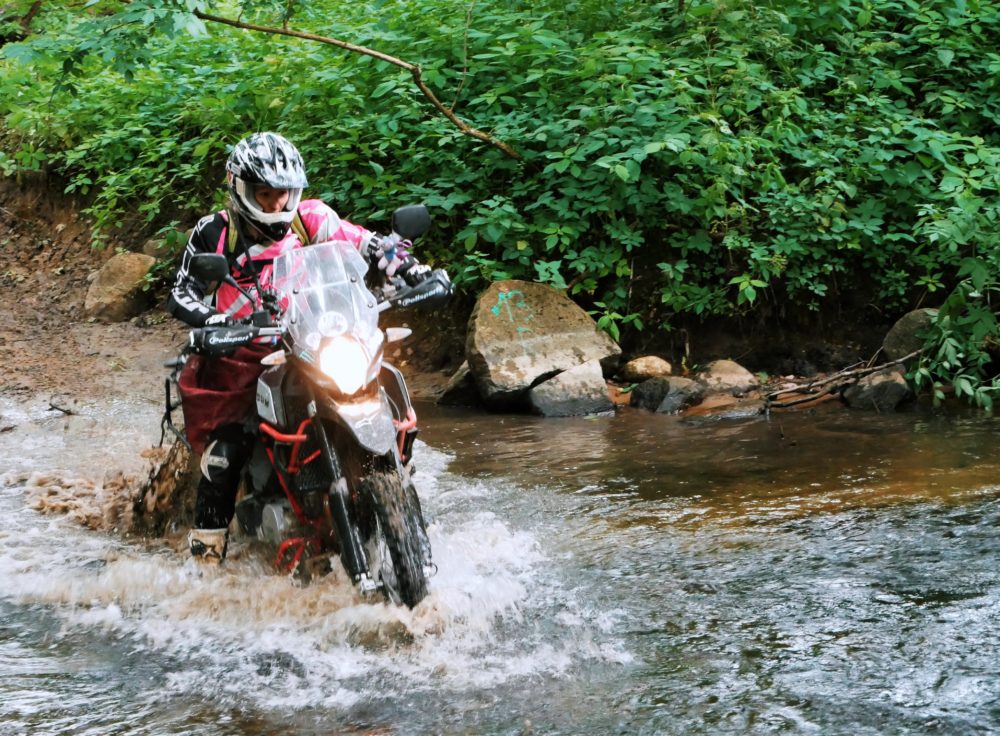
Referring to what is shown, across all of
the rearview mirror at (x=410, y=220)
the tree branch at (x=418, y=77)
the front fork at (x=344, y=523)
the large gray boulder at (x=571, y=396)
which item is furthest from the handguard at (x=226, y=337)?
the tree branch at (x=418, y=77)

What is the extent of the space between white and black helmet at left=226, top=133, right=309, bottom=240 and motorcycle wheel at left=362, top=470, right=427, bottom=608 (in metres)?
1.28

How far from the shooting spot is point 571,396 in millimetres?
8773

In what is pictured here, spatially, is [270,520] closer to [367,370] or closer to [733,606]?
[367,370]

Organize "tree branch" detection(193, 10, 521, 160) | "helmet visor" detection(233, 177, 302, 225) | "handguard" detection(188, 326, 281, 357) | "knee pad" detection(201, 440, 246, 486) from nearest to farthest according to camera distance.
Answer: "handguard" detection(188, 326, 281, 357) < "helmet visor" detection(233, 177, 302, 225) < "knee pad" detection(201, 440, 246, 486) < "tree branch" detection(193, 10, 521, 160)

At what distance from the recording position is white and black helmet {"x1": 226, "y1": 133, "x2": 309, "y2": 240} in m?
4.57

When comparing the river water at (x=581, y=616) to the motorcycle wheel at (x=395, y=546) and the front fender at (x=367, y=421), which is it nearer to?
the motorcycle wheel at (x=395, y=546)

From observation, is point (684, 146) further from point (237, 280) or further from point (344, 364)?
point (344, 364)

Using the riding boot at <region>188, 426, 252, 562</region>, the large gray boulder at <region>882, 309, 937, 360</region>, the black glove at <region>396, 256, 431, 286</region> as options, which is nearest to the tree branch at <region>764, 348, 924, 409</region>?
the large gray boulder at <region>882, 309, 937, 360</region>

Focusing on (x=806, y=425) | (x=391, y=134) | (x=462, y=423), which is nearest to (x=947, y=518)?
(x=806, y=425)

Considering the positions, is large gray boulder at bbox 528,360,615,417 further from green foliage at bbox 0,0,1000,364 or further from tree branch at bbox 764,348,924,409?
tree branch at bbox 764,348,924,409

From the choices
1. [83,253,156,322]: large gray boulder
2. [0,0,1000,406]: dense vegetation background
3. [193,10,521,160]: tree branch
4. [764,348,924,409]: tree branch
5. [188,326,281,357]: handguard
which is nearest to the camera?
[188,326,281,357]: handguard

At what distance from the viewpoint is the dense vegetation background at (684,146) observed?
9.04m

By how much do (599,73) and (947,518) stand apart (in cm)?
566

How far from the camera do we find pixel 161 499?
619 centimetres
